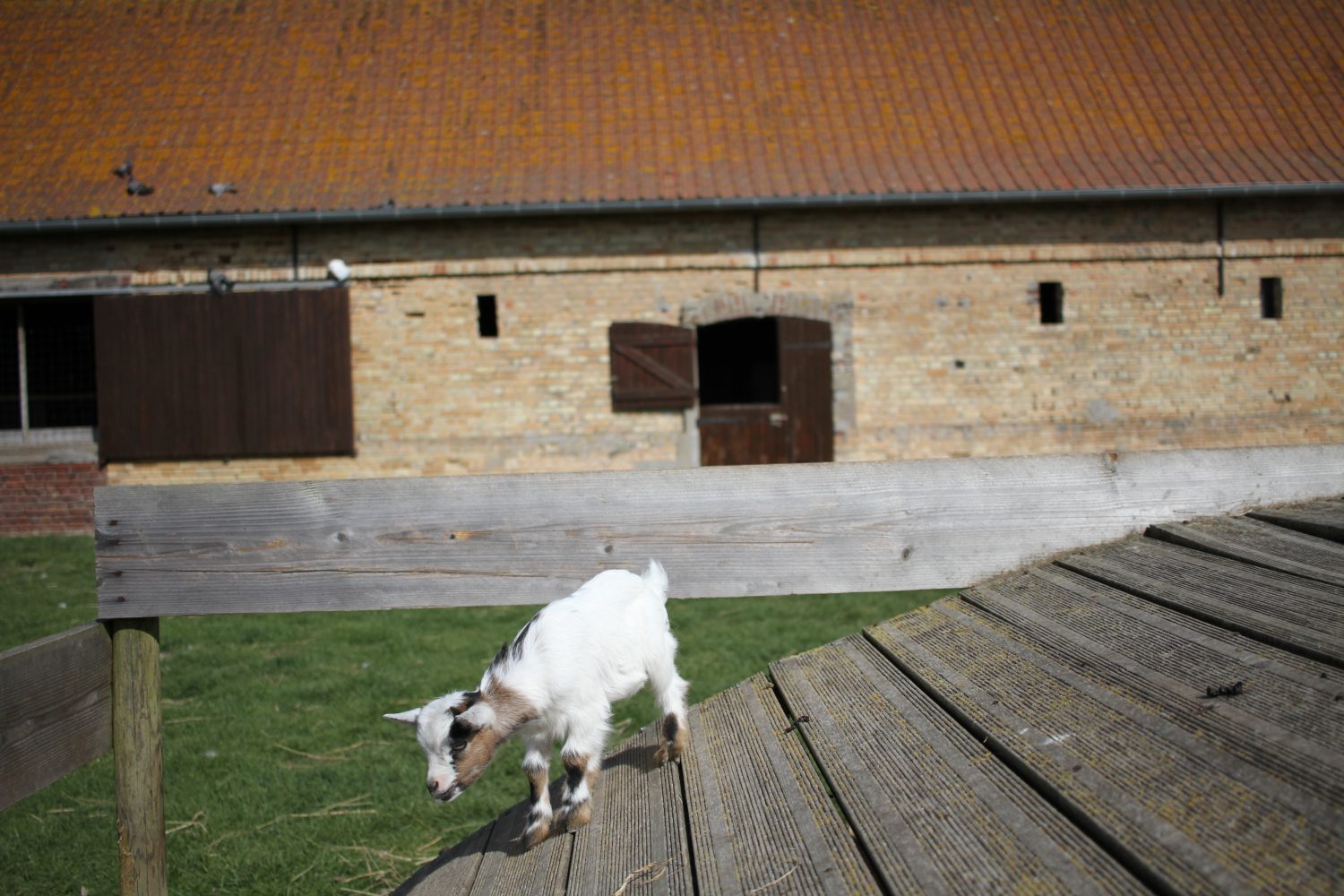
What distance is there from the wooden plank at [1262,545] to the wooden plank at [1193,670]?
273 mm

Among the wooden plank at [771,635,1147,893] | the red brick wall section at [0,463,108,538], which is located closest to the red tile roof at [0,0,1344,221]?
the red brick wall section at [0,463,108,538]

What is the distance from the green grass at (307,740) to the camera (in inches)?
156

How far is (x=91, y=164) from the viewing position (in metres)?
13.6

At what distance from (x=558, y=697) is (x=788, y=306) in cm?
1155

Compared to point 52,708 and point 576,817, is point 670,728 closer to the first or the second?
point 576,817

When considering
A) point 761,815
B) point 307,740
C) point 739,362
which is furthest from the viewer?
point 739,362

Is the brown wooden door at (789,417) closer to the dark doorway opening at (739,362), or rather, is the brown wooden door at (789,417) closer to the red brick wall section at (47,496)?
the dark doorway opening at (739,362)

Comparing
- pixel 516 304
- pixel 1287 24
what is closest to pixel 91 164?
pixel 516 304

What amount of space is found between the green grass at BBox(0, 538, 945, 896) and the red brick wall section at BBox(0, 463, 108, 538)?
14.9 feet

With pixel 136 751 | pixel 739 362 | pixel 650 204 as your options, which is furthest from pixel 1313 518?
pixel 739 362

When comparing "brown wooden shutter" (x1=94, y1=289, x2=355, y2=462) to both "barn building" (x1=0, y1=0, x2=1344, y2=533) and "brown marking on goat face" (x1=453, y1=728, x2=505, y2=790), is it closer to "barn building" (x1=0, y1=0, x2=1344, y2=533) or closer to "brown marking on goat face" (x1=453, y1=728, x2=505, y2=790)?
"barn building" (x1=0, y1=0, x2=1344, y2=533)

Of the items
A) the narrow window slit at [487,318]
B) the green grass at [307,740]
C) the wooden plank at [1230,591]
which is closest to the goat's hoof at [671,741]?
the wooden plank at [1230,591]

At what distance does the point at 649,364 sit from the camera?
13.2 metres

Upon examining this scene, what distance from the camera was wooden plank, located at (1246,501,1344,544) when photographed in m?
2.18
